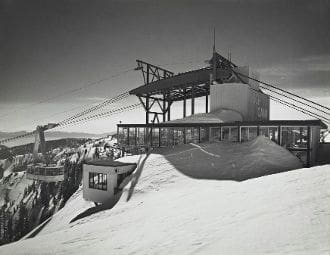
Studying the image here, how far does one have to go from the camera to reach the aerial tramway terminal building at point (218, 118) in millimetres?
22453

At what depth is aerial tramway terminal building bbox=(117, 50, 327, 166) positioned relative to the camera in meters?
22.5

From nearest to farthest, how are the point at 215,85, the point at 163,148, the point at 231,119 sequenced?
the point at 163,148
the point at 231,119
the point at 215,85

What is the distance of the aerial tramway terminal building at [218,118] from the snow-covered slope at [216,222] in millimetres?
6493

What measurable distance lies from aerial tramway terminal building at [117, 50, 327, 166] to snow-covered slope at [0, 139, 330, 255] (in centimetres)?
649

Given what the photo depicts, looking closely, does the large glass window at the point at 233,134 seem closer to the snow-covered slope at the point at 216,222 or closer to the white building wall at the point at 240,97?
the snow-covered slope at the point at 216,222

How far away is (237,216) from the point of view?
930 centimetres

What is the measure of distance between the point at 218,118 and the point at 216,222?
67.2 ft

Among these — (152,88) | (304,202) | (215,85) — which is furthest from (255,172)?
(152,88)

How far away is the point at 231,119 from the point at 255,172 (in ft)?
40.0

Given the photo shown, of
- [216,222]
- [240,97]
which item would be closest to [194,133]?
[240,97]

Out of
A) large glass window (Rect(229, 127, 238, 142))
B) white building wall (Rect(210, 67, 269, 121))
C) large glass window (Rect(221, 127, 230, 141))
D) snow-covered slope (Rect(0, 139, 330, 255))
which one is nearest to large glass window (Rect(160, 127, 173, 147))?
large glass window (Rect(221, 127, 230, 141))

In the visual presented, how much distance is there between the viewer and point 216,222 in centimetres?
910

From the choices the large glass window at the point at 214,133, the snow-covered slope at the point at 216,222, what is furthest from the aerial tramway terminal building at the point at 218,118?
the snow-covered slope at the point at 216,222

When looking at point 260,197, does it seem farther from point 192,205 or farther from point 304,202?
point 192,205
